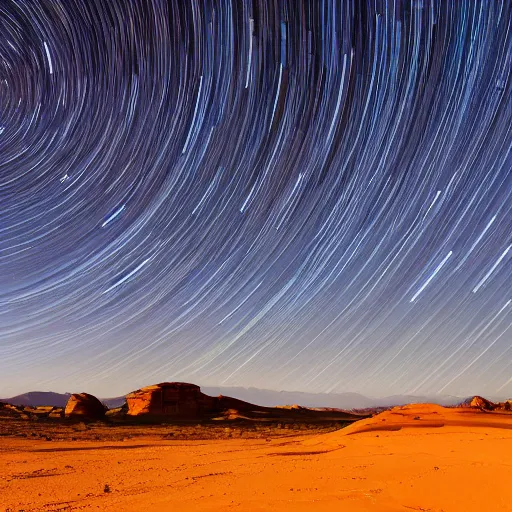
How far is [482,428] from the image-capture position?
22.6 meters

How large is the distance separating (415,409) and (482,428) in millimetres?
8732

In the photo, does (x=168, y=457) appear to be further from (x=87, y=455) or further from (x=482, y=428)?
(x=482, y=428)

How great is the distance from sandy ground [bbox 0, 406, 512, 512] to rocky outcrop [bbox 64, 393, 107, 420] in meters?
49.3

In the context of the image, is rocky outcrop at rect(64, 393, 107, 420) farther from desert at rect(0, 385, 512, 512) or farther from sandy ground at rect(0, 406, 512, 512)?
sandy ground at rect(0, 406, 512, 512)

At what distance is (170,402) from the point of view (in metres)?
81.7

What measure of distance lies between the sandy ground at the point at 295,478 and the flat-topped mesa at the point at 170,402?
59.6 metres

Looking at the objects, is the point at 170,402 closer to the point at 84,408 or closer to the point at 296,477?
the point at 84,408

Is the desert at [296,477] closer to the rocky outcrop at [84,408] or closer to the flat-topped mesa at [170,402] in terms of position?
the rocky outcrop at [84,408]

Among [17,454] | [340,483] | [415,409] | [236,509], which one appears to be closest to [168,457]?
[17,454]

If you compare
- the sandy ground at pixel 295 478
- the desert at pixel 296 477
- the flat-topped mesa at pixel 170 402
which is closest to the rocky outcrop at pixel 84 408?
the flat-topped mesa at pixel 170 402

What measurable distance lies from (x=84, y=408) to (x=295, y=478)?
65656mm

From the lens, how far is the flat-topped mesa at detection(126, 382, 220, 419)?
78750 mm

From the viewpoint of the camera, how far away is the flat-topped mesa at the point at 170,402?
7875 centimetres

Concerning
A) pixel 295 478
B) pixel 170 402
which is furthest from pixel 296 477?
pixel 170 402
